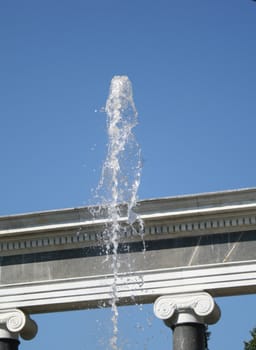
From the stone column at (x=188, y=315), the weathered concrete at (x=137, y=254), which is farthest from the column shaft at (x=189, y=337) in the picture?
the weathered concrete at (x=137, y=254)

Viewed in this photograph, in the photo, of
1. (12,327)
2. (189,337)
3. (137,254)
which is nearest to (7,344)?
(12,327)

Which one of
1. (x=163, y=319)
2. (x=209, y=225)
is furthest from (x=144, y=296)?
(x=209, y=225)

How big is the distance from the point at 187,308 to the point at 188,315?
0.50 ft

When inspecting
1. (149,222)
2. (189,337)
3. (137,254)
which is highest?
(149,222)

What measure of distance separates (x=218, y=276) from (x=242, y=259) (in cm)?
65

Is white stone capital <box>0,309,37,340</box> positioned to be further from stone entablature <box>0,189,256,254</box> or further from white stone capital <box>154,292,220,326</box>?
white stone capital <box>154,292,220,326</box>

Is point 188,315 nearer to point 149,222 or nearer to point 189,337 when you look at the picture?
point 189,337

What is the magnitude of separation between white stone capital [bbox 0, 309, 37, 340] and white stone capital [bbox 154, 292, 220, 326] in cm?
309

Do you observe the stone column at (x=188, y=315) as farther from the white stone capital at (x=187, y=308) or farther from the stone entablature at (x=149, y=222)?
the stone entablature at (x=149, y=222)

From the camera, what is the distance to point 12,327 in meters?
20.5

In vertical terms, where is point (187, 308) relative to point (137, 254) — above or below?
below

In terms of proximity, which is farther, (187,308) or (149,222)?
(149,222)

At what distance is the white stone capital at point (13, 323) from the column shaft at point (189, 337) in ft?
11.4

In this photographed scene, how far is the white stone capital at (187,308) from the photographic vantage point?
19.6 metres
